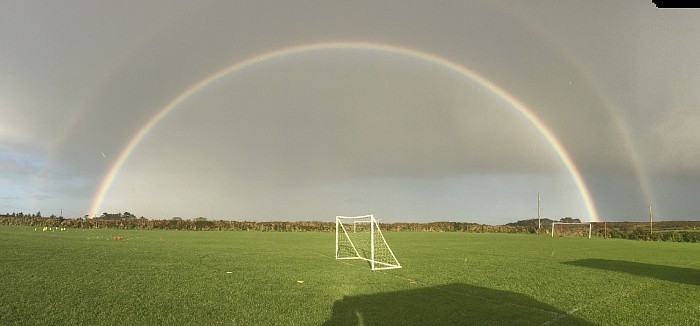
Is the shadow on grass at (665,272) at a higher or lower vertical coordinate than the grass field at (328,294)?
lower

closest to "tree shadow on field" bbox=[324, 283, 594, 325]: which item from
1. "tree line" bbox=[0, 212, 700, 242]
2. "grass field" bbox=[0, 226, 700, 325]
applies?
"grass field" bbox=[0, 226, 700, 325]

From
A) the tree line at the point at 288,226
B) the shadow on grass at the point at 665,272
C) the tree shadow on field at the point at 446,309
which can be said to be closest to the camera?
the tree shadow on field at the point at 446,309

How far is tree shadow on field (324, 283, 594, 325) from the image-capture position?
8625mm

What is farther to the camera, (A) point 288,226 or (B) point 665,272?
(A) point 288,226

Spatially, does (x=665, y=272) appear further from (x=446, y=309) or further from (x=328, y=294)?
(x=328, y=294)

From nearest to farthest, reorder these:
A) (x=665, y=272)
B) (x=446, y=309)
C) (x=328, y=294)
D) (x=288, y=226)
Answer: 1. (x=446, y=309)
2. (x=328, y=294)
3. (x=665, y=272)
4. (x=288, y=226)

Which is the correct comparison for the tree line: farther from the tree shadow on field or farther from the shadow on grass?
the tree shadow on field

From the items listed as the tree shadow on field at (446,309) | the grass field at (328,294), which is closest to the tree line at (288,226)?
the grass field at (328,294)

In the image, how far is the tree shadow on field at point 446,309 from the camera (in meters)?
8.62

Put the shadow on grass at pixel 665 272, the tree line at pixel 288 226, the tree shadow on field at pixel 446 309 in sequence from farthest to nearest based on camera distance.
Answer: the tree line at pixel 288 226 → the shadow on grass at pixel 665 272 → the tree shadow on field at pixel 446 309

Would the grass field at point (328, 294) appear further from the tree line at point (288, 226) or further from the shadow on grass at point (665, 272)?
the tree line at point (288, 226)

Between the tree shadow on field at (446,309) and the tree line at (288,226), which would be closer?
the tree shadow on field at (446,309)

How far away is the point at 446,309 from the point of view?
9.64 m

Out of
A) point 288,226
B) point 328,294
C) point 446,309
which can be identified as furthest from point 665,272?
point 288,226
